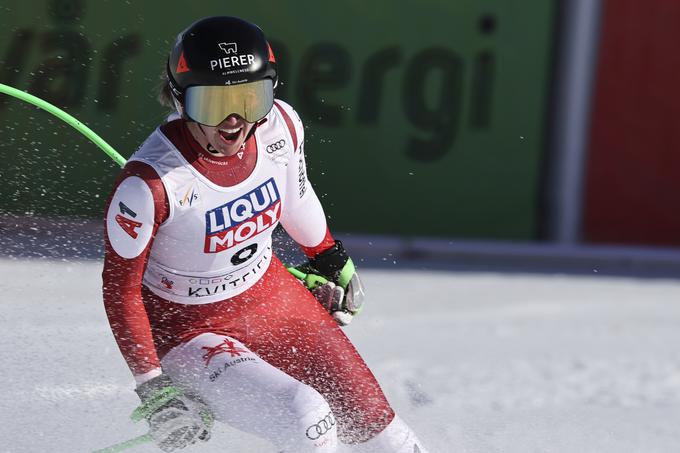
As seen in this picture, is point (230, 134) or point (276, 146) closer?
point (230, 134)

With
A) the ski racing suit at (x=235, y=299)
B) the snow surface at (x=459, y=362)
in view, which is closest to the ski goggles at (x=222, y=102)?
the ski racing suit at (x=235, y=299)

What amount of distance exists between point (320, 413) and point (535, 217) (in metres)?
5.72

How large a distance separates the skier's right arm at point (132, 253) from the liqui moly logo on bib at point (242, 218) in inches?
7.4

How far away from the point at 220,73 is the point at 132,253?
53cm

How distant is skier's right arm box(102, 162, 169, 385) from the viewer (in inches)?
116

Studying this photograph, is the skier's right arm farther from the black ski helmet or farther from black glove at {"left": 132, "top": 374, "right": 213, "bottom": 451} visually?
the black ski helmet

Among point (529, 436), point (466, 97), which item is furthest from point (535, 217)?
point (529, 436)

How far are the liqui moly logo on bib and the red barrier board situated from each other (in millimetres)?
5461

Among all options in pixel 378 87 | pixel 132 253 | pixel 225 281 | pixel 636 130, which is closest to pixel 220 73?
pixel 132 253

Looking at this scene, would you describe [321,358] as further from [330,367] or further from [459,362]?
[459,362]

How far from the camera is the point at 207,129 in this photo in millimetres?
3076

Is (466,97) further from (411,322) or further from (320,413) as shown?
(320,413)

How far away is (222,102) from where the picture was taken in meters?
3.00

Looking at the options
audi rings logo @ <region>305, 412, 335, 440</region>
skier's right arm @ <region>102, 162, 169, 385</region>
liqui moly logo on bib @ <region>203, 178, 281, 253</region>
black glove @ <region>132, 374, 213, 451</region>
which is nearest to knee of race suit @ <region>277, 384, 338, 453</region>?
audi rings logo @ <region>305, 412, 335, 440</region>
